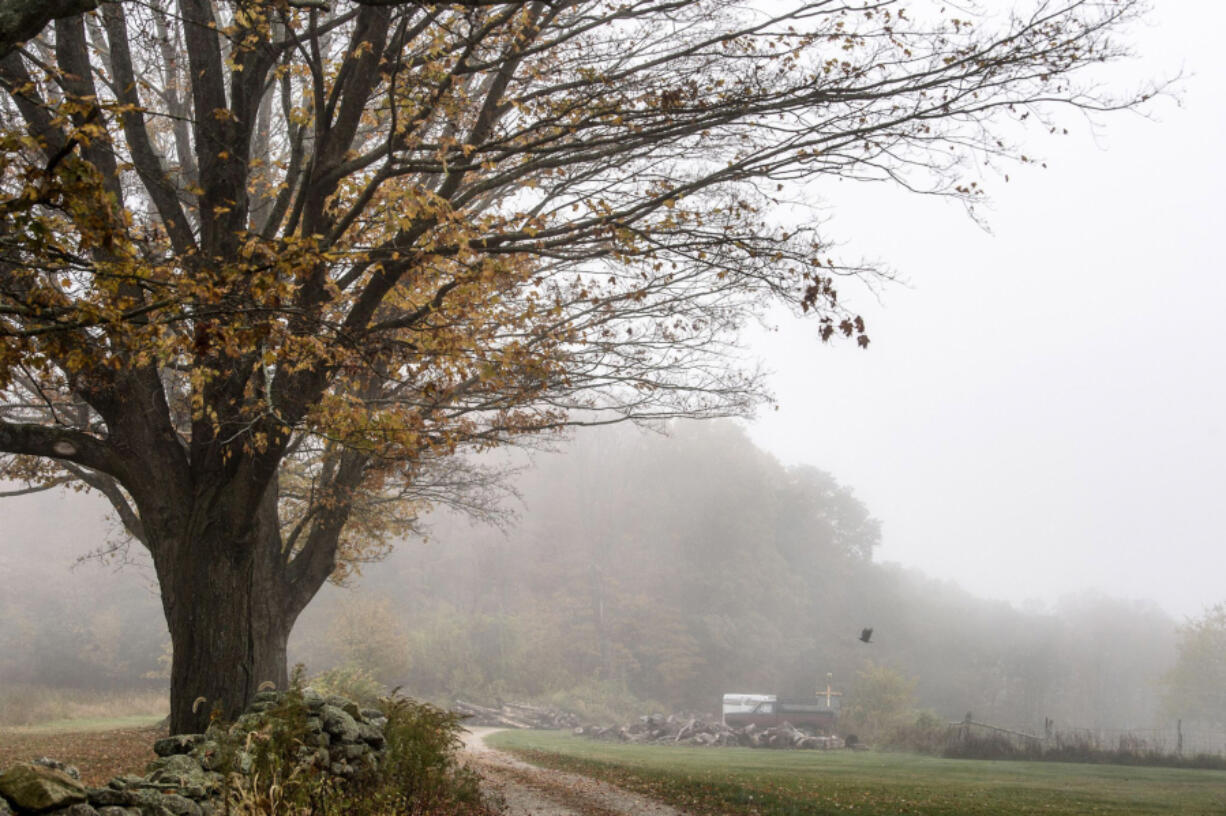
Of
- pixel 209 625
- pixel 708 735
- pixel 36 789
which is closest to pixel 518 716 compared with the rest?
pixel 708 735

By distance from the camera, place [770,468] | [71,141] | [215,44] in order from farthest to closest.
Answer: [770,468], [215,44], [71,141]

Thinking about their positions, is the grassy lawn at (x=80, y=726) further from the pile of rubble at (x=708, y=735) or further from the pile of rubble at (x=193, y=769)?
the pile of rubble at (x=708, y=735)

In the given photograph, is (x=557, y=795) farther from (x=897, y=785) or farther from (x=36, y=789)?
(x=36, y=789)

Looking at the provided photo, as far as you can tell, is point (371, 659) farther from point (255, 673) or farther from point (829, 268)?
point (829, 268)

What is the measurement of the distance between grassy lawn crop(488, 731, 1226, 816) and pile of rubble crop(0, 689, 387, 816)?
4.14m

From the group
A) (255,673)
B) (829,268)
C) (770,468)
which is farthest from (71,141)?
(770,468)

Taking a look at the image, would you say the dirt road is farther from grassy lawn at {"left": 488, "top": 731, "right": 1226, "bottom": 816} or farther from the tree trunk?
the tree trunk

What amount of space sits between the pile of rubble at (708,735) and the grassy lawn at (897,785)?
7.46 metres

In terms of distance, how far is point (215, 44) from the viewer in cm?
741

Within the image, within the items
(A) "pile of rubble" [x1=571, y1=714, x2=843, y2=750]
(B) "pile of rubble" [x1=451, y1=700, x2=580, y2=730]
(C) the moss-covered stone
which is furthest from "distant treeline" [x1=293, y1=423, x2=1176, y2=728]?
(C) the moss-covered stone

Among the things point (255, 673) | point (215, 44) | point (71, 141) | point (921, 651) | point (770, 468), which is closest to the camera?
point (71, 141)

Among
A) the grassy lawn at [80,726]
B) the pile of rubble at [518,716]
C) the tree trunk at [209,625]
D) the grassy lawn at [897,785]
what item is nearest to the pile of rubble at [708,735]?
the pile of rubble at [518,716]

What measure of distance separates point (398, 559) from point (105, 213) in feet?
171

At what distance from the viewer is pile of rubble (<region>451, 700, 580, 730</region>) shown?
33906 millimetres
